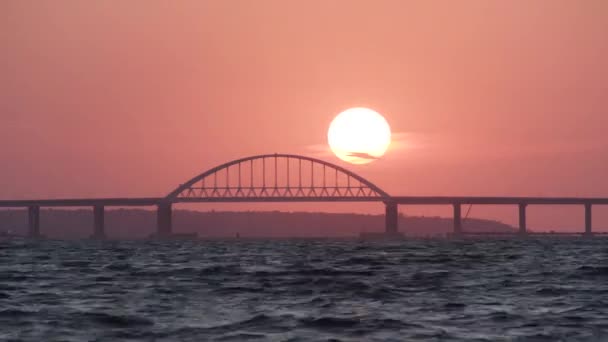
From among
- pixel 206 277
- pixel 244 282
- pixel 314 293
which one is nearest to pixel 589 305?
pixel 314 293

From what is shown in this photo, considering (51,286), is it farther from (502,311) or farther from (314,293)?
(502,311)

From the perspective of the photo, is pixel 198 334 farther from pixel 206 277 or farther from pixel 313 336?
pixel 206 277

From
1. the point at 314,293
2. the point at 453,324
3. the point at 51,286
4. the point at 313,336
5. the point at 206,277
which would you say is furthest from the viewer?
the point at 206,277

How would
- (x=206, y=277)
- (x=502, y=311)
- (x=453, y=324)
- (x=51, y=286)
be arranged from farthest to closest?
(x=206, y=277)
(x=51, y=286)
(x=502, y=311)
(x=453, y=324)

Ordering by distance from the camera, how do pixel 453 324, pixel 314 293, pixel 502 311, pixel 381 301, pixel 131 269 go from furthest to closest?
1. pixel 131 269
2. pixel 314 293
3. pixel 381 301
4. pixel 502 311
5. pixel 453 324

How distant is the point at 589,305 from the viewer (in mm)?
33000

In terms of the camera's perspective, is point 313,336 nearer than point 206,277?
Yes

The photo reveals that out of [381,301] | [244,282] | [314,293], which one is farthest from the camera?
[244,282]

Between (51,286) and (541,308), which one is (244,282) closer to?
(51,286)

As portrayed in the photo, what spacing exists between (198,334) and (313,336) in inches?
113

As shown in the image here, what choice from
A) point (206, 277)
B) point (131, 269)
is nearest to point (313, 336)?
point (206, 277)

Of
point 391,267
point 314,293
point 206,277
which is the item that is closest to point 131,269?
point 206,277

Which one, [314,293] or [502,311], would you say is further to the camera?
[314,293]

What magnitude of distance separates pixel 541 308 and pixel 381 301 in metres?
5.45
